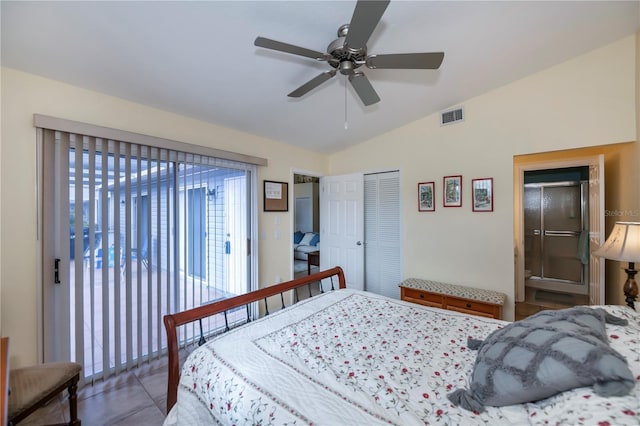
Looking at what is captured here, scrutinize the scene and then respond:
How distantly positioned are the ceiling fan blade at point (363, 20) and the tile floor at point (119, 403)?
2.67 metres

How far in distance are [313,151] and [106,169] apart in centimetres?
272

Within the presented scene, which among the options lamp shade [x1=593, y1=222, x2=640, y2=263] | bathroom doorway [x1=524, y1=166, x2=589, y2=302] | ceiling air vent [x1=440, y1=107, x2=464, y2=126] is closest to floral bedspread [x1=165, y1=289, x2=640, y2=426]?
lamp shade [x1=593, y1=222, x2=640, y2=263]

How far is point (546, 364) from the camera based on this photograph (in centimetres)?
88

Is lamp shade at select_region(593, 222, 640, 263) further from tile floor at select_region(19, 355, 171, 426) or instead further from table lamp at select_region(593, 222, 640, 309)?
tile floor at select_region(19, 355, 171, 426)

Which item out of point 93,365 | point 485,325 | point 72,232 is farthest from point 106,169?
point 485,325

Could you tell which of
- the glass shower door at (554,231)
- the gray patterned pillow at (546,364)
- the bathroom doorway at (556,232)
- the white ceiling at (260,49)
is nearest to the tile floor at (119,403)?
the gray patterned pillow at (546,364)

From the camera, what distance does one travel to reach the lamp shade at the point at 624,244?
1.70 meters

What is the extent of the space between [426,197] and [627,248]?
6.20ft

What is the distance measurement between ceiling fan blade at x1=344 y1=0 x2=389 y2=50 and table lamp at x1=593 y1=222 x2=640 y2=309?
2136mm

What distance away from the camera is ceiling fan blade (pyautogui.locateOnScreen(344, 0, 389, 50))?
3.67ft

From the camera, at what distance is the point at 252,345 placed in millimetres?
1362

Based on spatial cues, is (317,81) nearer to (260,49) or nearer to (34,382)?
(260,49)

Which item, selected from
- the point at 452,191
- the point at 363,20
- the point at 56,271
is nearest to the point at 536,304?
the point at 452,191

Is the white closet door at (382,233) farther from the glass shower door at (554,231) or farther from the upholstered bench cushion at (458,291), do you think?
the glass shower door at (554,231)
